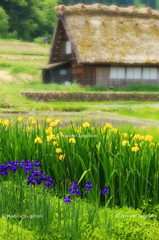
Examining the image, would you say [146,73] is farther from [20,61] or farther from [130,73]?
[20,61]

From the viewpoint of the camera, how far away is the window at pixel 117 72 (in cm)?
2423

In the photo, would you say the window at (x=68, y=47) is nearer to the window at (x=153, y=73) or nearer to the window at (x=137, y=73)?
the window at (x=137, y=73)

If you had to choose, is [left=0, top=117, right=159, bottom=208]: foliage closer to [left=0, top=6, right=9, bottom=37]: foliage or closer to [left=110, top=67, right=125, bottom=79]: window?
[left=110, top=67, right=125, bottom=79]: window

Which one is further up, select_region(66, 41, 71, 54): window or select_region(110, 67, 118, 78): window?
select_region(66, 41, 71, 54): window

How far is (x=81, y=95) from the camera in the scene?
17.3 m

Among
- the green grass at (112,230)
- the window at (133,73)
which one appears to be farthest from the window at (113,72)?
the green grass at (112,230)

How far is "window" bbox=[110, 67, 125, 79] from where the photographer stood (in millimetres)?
24225

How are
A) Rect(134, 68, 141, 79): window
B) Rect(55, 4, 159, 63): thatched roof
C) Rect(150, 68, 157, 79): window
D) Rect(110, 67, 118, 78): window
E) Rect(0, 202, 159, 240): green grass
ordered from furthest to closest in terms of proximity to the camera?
→ 1. Rect(150, 68, 157, 79): window
2. Rect(134, 68, 141, 79): window
3. Rect(110, 67, 118, 78): window
4. Rect(55, 4, 159, 63): thatched roof
5. Rect(0, 202, 159, 240): green grass

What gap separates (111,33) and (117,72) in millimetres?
2977

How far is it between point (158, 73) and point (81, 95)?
10.8 meters

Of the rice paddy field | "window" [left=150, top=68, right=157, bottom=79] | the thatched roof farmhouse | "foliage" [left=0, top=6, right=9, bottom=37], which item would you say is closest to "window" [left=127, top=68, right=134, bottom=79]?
the thatched roof farmhouse

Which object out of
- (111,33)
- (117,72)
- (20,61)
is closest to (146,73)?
(117,72)

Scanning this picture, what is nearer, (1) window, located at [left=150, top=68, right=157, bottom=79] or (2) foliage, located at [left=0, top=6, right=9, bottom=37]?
(1) window, located at [left=150, top=68, right=157, bottom=79]

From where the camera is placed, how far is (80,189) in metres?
3.52
